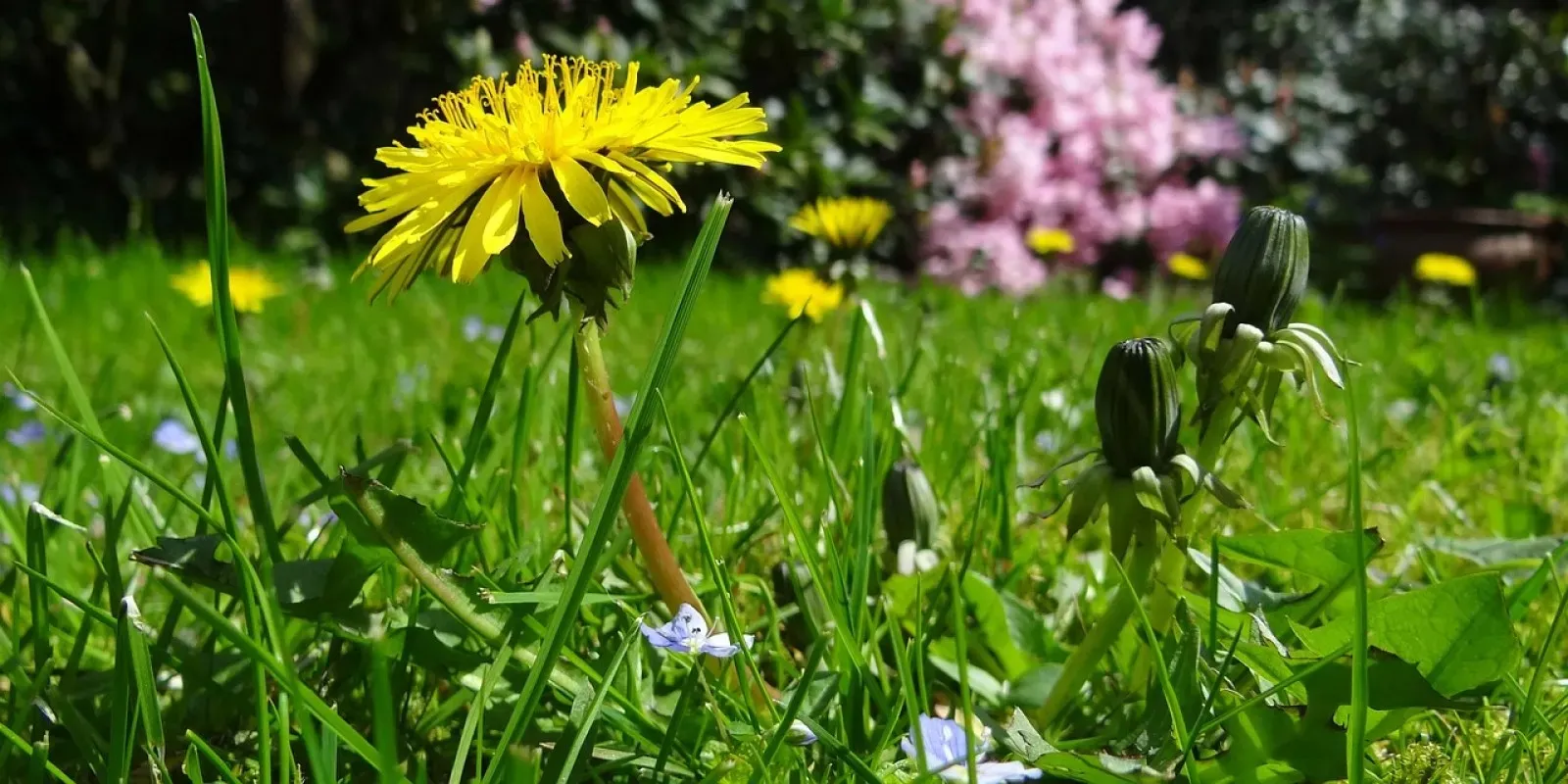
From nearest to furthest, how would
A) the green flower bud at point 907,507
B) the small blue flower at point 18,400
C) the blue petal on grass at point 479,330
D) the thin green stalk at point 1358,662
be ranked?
the thin green stalk at point 1358,662
the green flower bud at point 907,507
the small blue flower at point 18,400
the blue petal on grass at point 479,330

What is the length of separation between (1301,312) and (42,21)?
15.1ft

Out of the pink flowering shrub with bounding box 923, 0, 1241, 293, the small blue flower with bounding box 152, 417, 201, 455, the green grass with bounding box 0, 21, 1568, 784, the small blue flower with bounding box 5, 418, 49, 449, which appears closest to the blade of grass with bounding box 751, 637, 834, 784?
the green grass with bounding box 0, 21, 1568, 784

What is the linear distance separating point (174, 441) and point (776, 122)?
3252mm

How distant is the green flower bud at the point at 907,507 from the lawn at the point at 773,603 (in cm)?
3

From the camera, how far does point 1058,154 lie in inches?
214

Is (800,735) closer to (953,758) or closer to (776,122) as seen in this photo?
(953,758)

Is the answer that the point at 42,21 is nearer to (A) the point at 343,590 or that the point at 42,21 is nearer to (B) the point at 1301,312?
(B) the point at 1301,312

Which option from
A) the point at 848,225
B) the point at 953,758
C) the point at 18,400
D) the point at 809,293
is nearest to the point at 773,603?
the point at 953,758

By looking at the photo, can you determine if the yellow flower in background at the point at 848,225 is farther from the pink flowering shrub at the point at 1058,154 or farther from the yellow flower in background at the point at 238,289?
the pink flowering shrub at the point at 1058,154

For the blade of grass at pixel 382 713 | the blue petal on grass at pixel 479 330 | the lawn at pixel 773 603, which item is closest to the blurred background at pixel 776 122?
the blue petal on grass at pixel 479 330

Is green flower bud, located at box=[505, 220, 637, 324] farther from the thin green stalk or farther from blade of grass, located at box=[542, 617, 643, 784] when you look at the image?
the thin green stalk

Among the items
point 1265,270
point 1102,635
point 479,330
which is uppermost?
point 1265,270

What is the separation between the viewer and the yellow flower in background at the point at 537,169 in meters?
0.67

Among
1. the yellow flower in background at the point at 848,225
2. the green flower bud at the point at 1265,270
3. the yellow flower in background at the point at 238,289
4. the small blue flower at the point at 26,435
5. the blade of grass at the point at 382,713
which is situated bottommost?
the small blue flower at the point at 26,435
